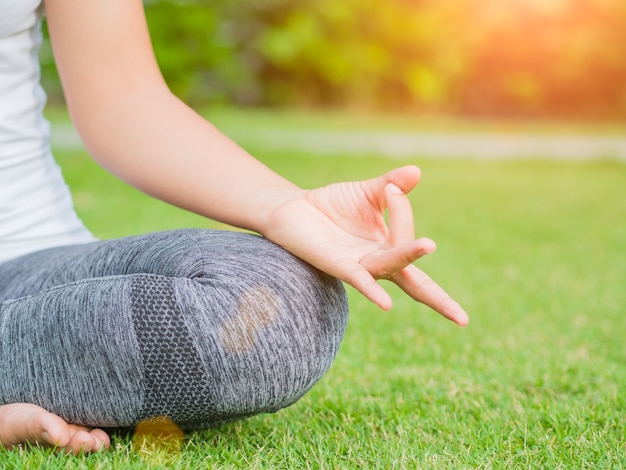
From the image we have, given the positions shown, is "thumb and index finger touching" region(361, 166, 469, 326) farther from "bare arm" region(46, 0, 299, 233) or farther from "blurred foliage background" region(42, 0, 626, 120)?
"blurred foliage background" region(42, 0, 626, 120)

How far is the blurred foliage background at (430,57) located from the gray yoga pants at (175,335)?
531 inches

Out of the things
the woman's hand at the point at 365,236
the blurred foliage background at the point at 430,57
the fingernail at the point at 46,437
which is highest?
the woman's hand at the point at 365,236

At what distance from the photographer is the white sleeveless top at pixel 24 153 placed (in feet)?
4.99

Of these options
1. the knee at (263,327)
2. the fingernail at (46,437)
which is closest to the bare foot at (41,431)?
the fingernail at (46,437)

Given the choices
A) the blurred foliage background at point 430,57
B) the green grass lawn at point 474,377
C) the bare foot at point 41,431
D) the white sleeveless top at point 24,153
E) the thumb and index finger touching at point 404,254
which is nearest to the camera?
the thumb and index finger touching at point 404,254

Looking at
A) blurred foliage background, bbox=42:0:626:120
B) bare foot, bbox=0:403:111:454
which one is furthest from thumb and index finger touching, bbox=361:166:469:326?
blurred foliage background, bbox=42:0:626:120

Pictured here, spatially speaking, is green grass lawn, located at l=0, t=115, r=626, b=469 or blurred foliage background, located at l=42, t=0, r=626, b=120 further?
blurred foliage background, located at l=42, t=0, r=626, b=120

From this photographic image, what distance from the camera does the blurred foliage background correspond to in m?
15.2

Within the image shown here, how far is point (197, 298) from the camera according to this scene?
4.06ft

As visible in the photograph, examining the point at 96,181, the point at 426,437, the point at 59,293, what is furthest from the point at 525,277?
the point at 96,181

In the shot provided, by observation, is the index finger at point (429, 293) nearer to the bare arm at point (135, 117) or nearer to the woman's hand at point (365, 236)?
the woman's hand at point (365, 236)

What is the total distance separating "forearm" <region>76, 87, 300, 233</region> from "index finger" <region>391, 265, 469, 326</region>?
251 millimetres

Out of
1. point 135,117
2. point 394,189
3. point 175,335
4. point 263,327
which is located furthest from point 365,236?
point 135,117

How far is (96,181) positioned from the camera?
604 centimetres
